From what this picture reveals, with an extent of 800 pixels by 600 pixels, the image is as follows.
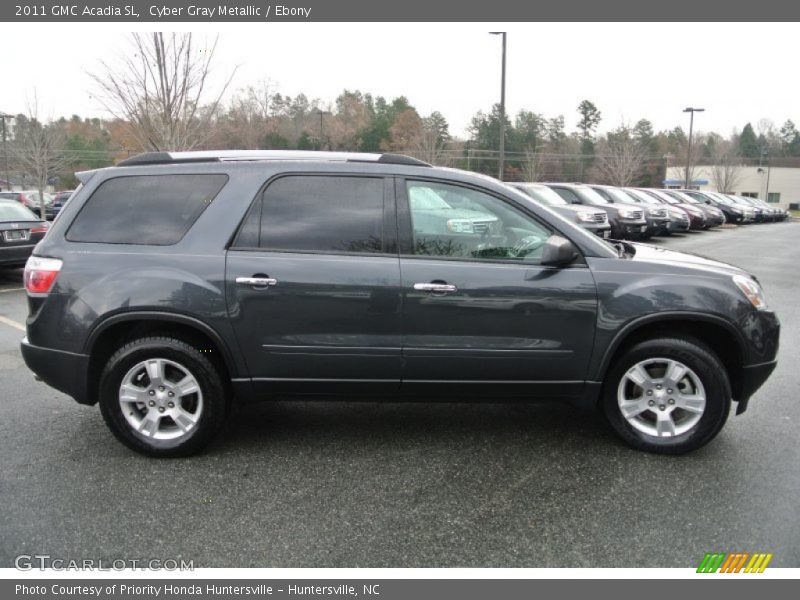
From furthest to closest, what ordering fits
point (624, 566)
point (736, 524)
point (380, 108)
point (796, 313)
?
1. point (380, 108)
2. point (796, 313)
3. point (736, 524)
4. point (624, 566)

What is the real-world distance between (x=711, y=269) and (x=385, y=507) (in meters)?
2.49

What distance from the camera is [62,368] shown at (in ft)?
12.4

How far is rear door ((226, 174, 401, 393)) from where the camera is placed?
11.9 feet

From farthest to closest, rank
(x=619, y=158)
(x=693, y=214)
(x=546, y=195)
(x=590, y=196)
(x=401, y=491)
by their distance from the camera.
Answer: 1. (x=619, y=158)
2. (x=693, y=214)
3. (x=590, y=196)
4. (x=546, y=195)
5. (x=401, y=491)

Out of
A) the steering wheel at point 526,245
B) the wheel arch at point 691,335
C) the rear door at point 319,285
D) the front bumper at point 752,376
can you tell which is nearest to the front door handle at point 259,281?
the rear door at point 319,285

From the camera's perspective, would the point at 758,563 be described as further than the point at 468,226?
No

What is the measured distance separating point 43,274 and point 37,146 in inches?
1184

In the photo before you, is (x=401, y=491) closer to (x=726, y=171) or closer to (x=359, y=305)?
(x=359, y=305)

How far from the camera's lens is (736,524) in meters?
3.03

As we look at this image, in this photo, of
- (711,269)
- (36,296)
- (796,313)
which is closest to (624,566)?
(711,269)

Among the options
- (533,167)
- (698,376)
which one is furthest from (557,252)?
(533,167)

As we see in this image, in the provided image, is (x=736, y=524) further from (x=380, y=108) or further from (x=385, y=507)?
(x=380, y=108)

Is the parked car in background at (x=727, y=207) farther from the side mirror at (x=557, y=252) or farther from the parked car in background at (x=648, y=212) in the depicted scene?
the side mirror at (x=557, y=252)

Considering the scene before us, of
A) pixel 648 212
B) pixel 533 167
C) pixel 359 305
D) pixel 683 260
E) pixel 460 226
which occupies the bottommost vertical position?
pixel 648 212
